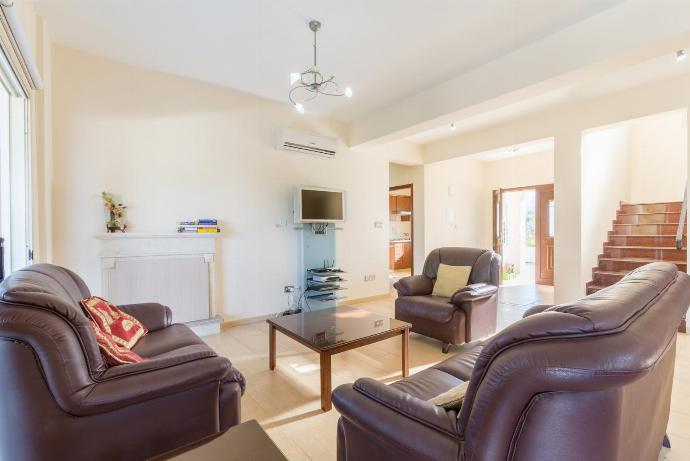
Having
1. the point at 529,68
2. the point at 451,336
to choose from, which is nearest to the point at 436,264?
the point at 451,336

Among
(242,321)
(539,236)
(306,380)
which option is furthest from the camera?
(539,236)

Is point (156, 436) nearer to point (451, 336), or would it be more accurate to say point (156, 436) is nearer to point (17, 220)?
point (17, 220)

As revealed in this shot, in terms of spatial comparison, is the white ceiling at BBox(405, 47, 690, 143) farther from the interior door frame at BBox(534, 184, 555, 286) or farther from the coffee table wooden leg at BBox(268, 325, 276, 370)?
the coffee table wooden leg at BBox(268, 325, 276, 370)

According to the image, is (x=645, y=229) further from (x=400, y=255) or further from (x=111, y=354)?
(x=111, y=354)

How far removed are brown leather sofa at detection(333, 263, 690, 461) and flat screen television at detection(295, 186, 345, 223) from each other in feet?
11.5

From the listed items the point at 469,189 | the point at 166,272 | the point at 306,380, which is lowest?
the point at 306,380

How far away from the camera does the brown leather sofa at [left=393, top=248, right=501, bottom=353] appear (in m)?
3.02

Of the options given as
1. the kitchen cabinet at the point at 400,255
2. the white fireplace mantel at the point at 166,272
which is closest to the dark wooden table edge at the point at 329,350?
the white fireplace mantel at the point at 166,272

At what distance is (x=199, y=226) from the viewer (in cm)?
369

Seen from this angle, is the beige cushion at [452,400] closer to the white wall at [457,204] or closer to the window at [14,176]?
the window at [14,176]

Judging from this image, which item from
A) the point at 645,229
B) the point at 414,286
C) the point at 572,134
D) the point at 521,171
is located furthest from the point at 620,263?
the point at 414,286

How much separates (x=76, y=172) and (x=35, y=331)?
2.69 metres

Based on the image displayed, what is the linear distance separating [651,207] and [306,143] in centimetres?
568

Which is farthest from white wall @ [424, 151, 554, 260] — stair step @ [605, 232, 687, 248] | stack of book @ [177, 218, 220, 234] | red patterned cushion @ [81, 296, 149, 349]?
red patterned cushion @ [81, 296, 149, 349]
